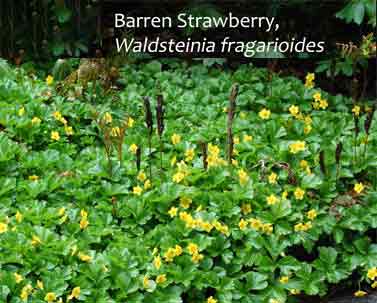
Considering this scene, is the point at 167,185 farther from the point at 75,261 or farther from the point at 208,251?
the point at 75,261

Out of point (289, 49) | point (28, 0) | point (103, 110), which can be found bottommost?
point (103, 110)

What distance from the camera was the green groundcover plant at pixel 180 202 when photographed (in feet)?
9.57

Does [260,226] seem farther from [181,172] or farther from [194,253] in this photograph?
[181,172]

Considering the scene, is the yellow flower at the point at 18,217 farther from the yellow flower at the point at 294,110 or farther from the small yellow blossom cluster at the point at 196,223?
the yellow flower at the point at 294,110

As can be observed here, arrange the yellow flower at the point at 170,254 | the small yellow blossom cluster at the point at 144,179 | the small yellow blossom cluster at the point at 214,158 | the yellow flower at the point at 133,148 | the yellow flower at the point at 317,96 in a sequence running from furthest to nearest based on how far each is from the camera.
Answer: the yellow flower at the point at 317,96, the yellow flower at the point at 133,148, the small yellow blossom cluster at the point at 214,158, the small yellow blossom cluster at the point at 144,179, the yellow flower at the point at 170,254

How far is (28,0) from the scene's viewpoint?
5.18 meters

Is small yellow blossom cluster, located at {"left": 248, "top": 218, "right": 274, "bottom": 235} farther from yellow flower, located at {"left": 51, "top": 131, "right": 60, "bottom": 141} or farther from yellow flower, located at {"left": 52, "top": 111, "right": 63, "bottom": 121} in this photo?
yellow flower, located at {"left": 52, "top": 111, "right": 63, "bottom": 121}

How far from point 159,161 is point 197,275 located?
2.54 ft

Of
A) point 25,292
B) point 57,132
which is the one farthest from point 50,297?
point 57,132

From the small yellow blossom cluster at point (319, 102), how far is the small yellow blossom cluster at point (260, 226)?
1.15 m

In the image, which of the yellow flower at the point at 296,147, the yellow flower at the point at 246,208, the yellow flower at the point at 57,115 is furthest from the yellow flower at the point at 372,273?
the yellow flower at the point at 57,115

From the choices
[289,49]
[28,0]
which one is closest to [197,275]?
[289,49]

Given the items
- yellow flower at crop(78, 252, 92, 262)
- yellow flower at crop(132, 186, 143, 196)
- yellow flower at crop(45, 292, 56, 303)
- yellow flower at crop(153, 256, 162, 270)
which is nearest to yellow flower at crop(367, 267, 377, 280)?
yellow flower at crop(153, 256, 162, 270)

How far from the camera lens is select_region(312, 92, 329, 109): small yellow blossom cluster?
4129 millimetres
